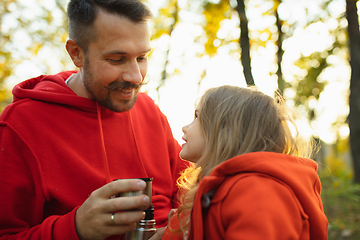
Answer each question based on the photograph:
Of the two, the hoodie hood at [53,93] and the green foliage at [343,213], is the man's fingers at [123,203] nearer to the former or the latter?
the hoodie hood at [53,93]

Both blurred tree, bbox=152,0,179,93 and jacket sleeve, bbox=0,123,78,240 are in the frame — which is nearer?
jacket sleeve, bbox=0,123,78,240

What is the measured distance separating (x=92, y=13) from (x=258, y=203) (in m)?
1.80

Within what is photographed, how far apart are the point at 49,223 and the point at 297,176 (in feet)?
4.57

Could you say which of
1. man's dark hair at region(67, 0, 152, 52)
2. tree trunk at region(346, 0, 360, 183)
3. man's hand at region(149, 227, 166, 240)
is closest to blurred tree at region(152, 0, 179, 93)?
tree trunk at region(346, 0, 360, 183)

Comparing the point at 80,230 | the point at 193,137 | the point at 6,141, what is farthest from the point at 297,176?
the point at 6,141

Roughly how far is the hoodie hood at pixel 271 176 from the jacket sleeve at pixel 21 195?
0.78m

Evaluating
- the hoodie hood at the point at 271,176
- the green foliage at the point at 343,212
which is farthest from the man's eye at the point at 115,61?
the green foliage at the point at 343,212

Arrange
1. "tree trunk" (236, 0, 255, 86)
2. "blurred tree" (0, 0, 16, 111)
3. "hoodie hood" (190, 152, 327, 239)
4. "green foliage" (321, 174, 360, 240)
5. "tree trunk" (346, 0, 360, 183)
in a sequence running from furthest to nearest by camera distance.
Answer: "blurred tree" (0, 0, 16, 111), "tree trunk" (346, 0, 360, 183), "green foliage" (321, 174, 360, 240), "tree trunk" (236, 0, 255, 86), "hoodie hood" (190, 152, 327, 239)

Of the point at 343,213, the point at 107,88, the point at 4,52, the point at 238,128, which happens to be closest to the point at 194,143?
the point at 238,128

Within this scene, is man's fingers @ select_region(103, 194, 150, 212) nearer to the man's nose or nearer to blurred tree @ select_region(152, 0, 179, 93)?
the man's nose

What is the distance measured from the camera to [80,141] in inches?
80.6

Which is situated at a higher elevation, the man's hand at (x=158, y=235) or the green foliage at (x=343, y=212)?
the man's hand at (x=158, y=235)

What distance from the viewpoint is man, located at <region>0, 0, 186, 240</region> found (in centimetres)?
174

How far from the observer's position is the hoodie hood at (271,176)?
133cm
